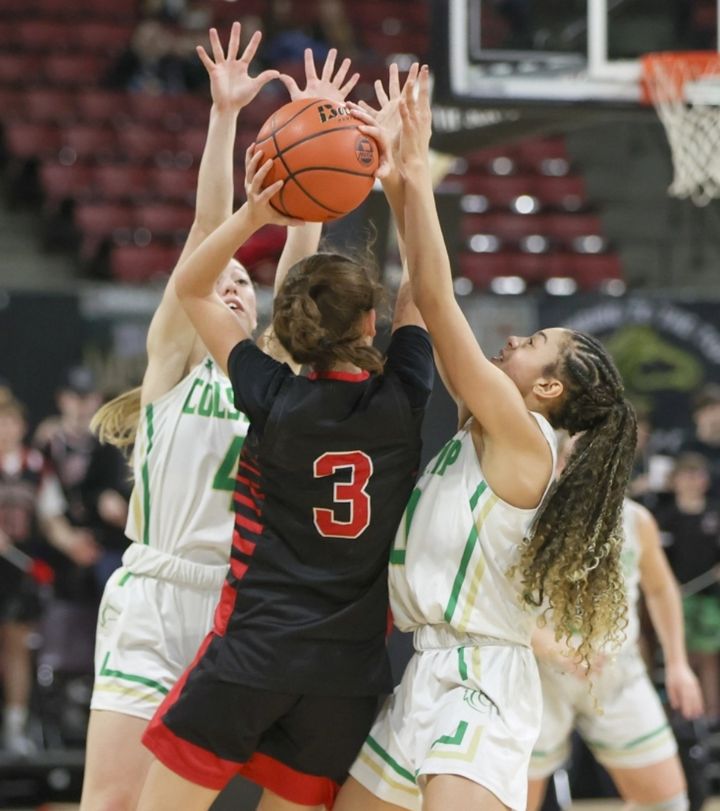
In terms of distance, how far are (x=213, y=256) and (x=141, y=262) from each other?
7.75m

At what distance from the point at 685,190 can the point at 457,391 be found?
10.9ft

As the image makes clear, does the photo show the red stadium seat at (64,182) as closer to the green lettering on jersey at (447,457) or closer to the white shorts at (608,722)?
the white shorts at (608,722)

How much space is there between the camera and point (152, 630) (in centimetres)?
386

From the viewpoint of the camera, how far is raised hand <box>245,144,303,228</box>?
3.30 meters

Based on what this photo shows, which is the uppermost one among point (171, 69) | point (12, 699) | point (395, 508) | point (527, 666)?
point (171, 69)

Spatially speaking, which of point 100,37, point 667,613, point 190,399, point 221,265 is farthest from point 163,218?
point 221,265

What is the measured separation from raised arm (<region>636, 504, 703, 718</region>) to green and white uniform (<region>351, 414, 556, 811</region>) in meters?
2.23

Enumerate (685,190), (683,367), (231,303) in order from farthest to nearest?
(683,367) → (685,190) → (231,303)

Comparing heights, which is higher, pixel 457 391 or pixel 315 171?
pixel 315 171

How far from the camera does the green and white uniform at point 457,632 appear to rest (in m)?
3.32

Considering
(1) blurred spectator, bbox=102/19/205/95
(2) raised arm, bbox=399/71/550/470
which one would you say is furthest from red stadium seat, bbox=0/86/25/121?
(2) raised arm, bbox=399/71/550/470

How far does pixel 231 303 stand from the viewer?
392 centimetres

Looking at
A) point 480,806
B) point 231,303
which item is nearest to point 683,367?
point 231,303

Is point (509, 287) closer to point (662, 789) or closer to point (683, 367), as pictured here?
point (683, 367)
